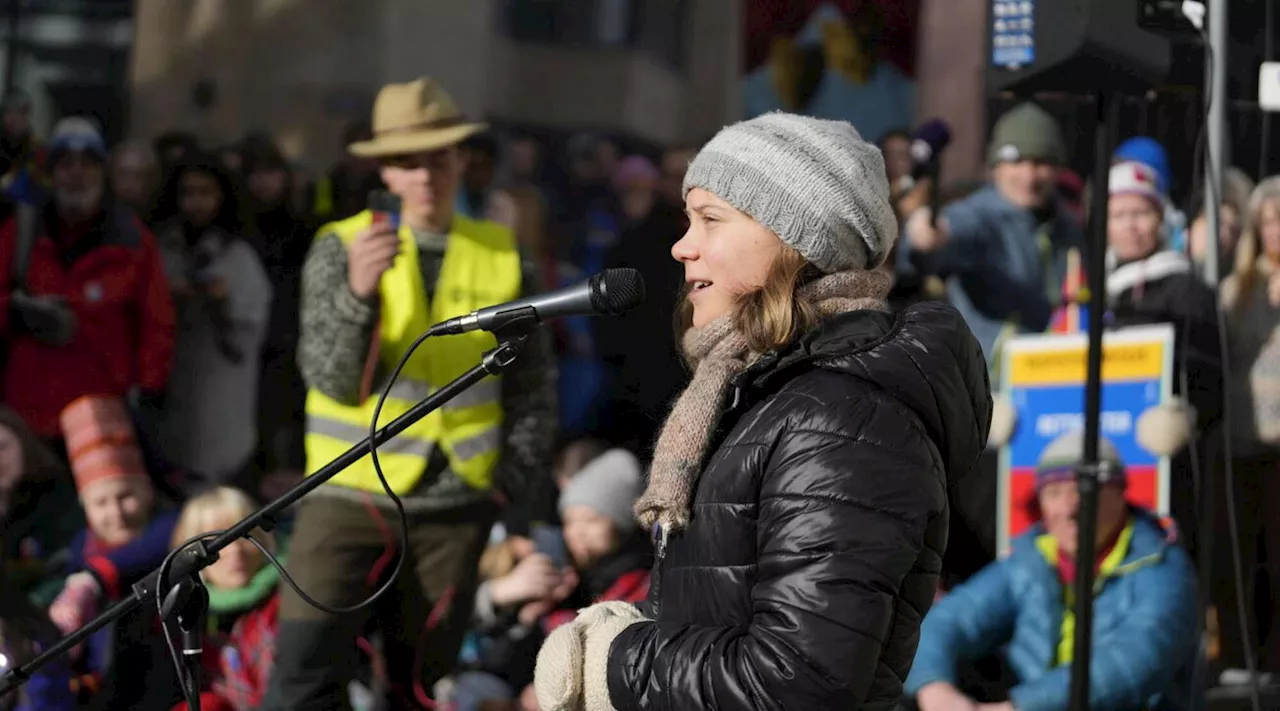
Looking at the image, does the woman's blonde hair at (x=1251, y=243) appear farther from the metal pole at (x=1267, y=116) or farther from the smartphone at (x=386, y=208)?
the smartphone at (x=386, y=208)

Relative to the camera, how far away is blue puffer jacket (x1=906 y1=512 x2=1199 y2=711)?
500 cm

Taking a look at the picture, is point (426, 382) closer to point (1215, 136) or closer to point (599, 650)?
point (1215, 136)

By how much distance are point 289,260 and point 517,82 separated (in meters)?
1.04

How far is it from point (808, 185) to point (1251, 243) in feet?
11.2

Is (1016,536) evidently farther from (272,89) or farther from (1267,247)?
(272,89)

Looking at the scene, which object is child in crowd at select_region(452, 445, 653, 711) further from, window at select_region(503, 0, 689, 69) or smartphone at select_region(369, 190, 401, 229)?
window at select_region(503, 0, 689, 69)

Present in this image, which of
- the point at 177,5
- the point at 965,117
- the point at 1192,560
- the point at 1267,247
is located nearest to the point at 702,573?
the point at 1192,560

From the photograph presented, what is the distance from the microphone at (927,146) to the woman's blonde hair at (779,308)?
3638 millimetres

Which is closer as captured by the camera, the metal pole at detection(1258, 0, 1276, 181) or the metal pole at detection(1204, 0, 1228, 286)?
the metal pole at detection(1204, 0, 1228, 286)

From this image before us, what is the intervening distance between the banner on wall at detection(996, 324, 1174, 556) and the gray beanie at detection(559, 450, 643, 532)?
114 cm

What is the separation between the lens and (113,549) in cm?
561

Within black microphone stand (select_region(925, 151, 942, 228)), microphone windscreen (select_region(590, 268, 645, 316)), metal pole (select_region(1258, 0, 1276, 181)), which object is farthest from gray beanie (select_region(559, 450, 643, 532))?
microphone windscreen (select_region(590, 268, 645, 316))

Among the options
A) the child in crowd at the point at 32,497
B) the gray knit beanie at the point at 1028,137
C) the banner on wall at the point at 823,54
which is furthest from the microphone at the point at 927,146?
the child in crowd at the point at 32,497

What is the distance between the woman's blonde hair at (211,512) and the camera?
556cm
